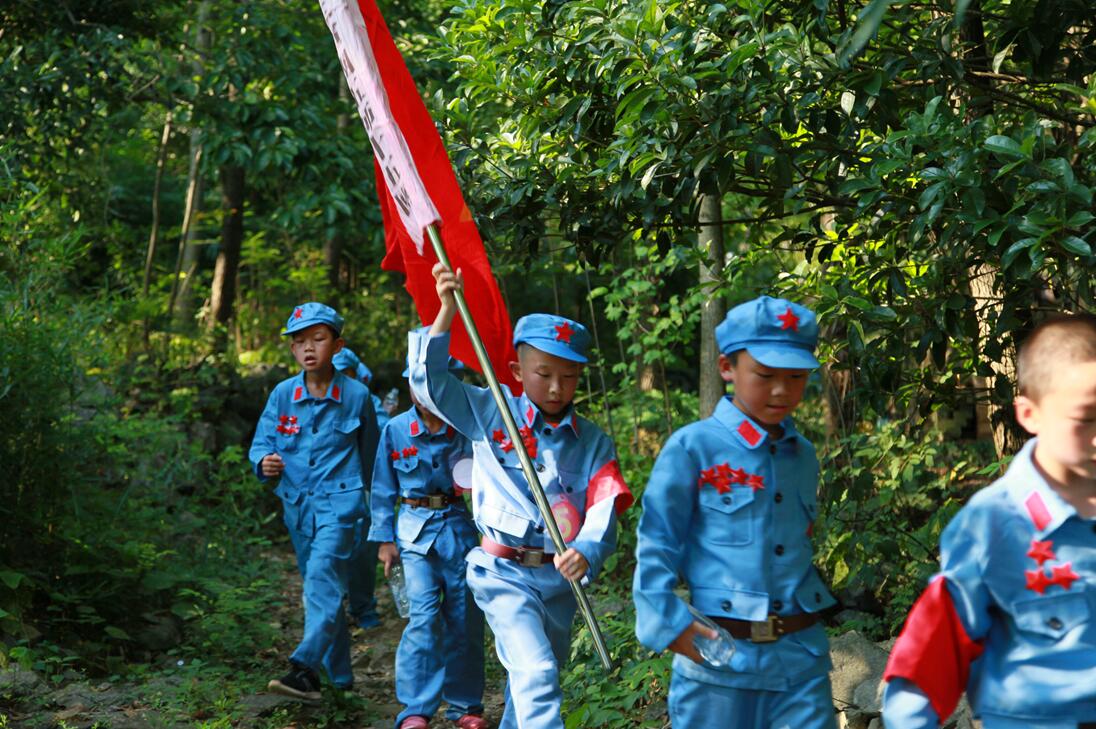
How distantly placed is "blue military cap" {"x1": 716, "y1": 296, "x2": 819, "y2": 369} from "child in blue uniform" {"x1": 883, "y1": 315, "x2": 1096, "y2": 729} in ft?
2.83

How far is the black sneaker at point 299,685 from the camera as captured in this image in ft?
22.3

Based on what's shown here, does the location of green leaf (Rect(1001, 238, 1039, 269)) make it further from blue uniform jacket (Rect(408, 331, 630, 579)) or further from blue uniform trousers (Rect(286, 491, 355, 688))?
blue uniform trousers (Rect(286, 491, 355, 688))

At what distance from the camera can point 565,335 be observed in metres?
4.95

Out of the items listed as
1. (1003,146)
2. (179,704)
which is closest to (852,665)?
(1003,146)

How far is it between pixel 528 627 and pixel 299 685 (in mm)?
2285

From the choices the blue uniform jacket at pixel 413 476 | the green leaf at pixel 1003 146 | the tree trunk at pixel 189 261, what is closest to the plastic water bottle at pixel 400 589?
the blue uniform jacket at pixel 413 476

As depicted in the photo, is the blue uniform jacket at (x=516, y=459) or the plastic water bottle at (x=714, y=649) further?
the blue uniform jacket at (x=516, y=459)

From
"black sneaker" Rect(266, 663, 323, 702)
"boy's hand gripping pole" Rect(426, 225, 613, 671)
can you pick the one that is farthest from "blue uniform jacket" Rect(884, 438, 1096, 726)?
"black sneaker" Rect(266, 663, 323, 702)

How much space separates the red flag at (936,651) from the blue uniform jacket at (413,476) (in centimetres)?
374

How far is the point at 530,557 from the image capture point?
514 cm

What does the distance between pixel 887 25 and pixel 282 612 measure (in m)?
6.36

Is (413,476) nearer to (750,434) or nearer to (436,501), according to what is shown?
(436,501)

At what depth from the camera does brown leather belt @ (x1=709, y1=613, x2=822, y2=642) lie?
12.1 ft

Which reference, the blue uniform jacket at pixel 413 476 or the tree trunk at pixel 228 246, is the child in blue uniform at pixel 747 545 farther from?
the tree trunk at pixel 228 246
